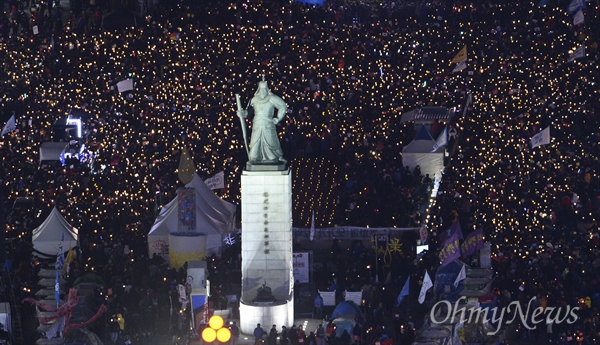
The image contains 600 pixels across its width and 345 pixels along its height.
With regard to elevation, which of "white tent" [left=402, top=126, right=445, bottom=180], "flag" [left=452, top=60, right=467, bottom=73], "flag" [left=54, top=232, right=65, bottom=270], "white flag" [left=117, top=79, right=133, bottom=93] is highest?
"flag" [left=452, top=60, right=467, bottom=73]

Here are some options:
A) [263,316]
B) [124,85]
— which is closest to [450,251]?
[263,316]

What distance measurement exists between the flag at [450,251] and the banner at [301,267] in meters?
4.91

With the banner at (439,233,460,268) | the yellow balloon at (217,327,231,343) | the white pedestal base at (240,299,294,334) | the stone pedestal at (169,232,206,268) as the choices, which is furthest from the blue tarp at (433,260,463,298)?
→ the yellow balloon at (217,327,231,343)

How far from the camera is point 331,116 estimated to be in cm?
6281

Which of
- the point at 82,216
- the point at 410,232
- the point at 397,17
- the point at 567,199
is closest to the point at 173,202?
the point at 82,216

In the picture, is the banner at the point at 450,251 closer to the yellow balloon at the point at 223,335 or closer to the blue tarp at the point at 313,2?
the yellow balloon at the point at 223,335

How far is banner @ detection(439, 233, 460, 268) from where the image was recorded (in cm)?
4828

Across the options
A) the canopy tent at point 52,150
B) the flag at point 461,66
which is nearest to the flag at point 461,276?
the canopy tent at point 52,150

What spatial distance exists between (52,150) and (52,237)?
730 cm

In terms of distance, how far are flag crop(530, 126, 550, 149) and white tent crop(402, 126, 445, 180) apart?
3.19 meters

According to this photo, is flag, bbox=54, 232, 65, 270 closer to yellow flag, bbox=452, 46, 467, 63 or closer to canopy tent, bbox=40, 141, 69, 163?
canopy tent, bbox=40, 141, 69, 163

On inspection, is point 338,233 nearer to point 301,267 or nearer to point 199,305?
point 301,267

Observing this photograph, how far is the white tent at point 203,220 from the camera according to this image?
54.3 meters

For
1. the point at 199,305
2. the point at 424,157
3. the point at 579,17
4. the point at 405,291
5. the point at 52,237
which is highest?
the point at 579,17
